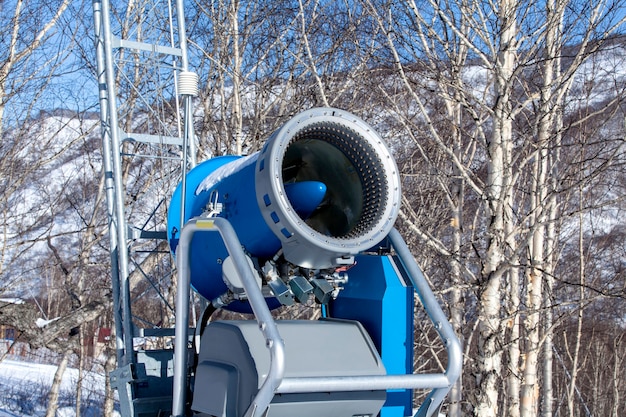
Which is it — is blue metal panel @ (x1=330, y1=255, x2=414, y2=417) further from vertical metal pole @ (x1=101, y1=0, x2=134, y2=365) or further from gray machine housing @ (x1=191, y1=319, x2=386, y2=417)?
vertical metal pole @ (x1=101, y1=0, x2=134, y2=365)

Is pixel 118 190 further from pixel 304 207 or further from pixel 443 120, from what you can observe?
pixel 443 120

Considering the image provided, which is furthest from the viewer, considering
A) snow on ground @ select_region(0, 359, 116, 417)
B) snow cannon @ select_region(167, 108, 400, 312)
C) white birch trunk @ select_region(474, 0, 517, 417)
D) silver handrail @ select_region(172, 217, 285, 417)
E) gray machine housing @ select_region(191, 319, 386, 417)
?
snow on ground @ select_region(0, 359, 116, 417)

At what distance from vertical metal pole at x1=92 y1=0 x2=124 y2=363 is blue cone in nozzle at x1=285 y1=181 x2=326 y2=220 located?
6.63 ft

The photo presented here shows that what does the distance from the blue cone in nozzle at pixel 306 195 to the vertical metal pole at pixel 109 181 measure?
2022 mm

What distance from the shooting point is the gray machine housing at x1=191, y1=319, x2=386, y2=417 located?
11.2ft

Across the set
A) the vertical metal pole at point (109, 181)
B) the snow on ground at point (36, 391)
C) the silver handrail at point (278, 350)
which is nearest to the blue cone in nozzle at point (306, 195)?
the silver handrail at point (278, 350)

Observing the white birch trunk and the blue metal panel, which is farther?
the white birch trunk

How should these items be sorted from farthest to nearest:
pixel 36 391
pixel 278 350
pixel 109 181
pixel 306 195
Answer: pixel 36 391 < pixel 109 181 < pixel 306 195 < pixel 278 350

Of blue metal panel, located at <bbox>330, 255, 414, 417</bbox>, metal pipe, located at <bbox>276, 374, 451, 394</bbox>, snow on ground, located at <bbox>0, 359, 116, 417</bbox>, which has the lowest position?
snow on ground, located at <bbox>0, 359, 116, 417</bbox>

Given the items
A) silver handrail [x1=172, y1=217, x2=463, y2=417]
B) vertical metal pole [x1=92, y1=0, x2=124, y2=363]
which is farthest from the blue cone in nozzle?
vertical metal pole [x1=92, y1=0, x2=124, y2=363]

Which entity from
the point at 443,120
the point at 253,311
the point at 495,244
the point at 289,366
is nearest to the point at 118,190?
the point at 253,311

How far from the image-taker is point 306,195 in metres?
3.88

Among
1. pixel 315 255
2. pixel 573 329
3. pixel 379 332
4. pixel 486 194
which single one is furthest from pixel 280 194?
pixel 573 329

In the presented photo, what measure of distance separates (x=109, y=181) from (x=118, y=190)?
8.1 inches
